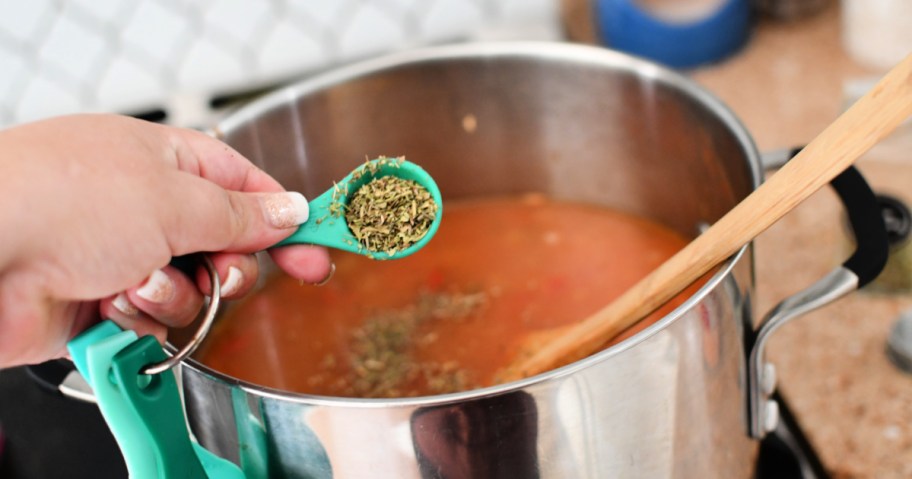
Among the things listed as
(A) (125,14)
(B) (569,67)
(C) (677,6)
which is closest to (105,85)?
(A) (125,14)

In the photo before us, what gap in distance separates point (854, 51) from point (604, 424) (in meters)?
0.97

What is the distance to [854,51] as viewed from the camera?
134cm

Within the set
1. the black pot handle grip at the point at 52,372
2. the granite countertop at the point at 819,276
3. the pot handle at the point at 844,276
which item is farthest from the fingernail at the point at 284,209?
the granite countertop at the point at 819,276

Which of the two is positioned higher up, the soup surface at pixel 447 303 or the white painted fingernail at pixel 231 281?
→ the white painted fingernail at pixel 231 281

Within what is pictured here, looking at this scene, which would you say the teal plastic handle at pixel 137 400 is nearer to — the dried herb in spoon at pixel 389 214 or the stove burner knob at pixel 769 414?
the dried herb in spoon at pixel 389 214

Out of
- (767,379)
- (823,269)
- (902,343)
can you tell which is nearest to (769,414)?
(767,379)

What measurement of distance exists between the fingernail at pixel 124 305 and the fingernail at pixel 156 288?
14 millimetres

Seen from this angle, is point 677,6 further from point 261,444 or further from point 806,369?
point 261,444

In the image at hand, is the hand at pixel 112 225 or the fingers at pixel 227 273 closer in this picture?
A: the hand at pixel 112 225

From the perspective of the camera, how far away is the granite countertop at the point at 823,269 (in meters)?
0.84

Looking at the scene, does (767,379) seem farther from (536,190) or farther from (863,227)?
(536,190)

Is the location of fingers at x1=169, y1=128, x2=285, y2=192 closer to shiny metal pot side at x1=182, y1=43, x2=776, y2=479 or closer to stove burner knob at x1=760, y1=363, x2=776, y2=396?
shiny metal pot side at x1=182, y1=43, x2=776, y2=479

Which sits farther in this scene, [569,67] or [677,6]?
[677,6]

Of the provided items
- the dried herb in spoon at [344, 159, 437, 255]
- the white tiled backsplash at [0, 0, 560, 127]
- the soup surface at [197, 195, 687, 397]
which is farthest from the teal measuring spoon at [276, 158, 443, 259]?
the white tiled backsplash at [0, 0, 560, 127]
